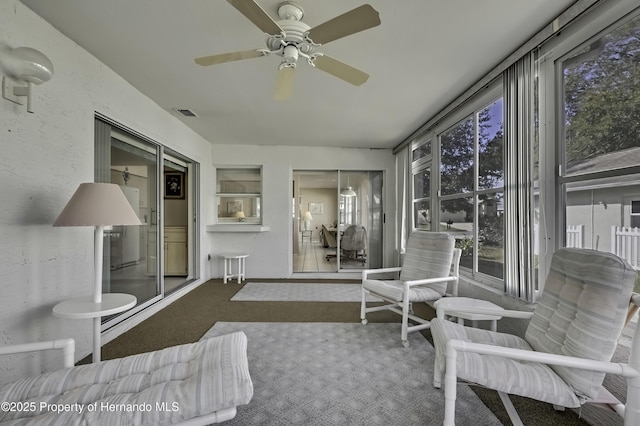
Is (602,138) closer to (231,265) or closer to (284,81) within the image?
(284,81)

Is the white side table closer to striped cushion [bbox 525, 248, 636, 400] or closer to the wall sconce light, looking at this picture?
the wall sconce light

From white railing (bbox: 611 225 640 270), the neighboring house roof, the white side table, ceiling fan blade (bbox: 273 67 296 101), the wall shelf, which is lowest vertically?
the white side table

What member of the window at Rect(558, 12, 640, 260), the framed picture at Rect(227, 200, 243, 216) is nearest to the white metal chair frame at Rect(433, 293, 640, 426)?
the window at Rect(558, 12, 640, 260)

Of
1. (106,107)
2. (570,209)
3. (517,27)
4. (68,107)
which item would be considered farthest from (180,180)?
(570,209)

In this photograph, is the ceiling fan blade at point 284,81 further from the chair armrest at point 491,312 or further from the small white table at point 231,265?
the small white table at point 231,265

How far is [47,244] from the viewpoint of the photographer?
181cm

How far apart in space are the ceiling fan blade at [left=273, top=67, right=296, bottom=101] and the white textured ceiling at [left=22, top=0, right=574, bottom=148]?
13.0 inches

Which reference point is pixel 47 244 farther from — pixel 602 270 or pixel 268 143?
pixel 268 143

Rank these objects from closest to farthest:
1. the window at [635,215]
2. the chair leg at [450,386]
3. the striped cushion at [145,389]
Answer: the striped cushion at [145,389]
the chair leg at [450,386]
the window at [635,215]

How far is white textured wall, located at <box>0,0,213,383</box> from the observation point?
159cm

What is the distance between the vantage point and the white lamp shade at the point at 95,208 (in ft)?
5.18

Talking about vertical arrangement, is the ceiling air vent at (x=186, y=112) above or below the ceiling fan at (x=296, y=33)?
above

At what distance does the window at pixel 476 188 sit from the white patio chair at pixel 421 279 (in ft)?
1.14

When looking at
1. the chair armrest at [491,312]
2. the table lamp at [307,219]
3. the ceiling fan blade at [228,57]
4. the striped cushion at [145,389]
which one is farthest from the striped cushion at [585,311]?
the table lamp at [307,219]
